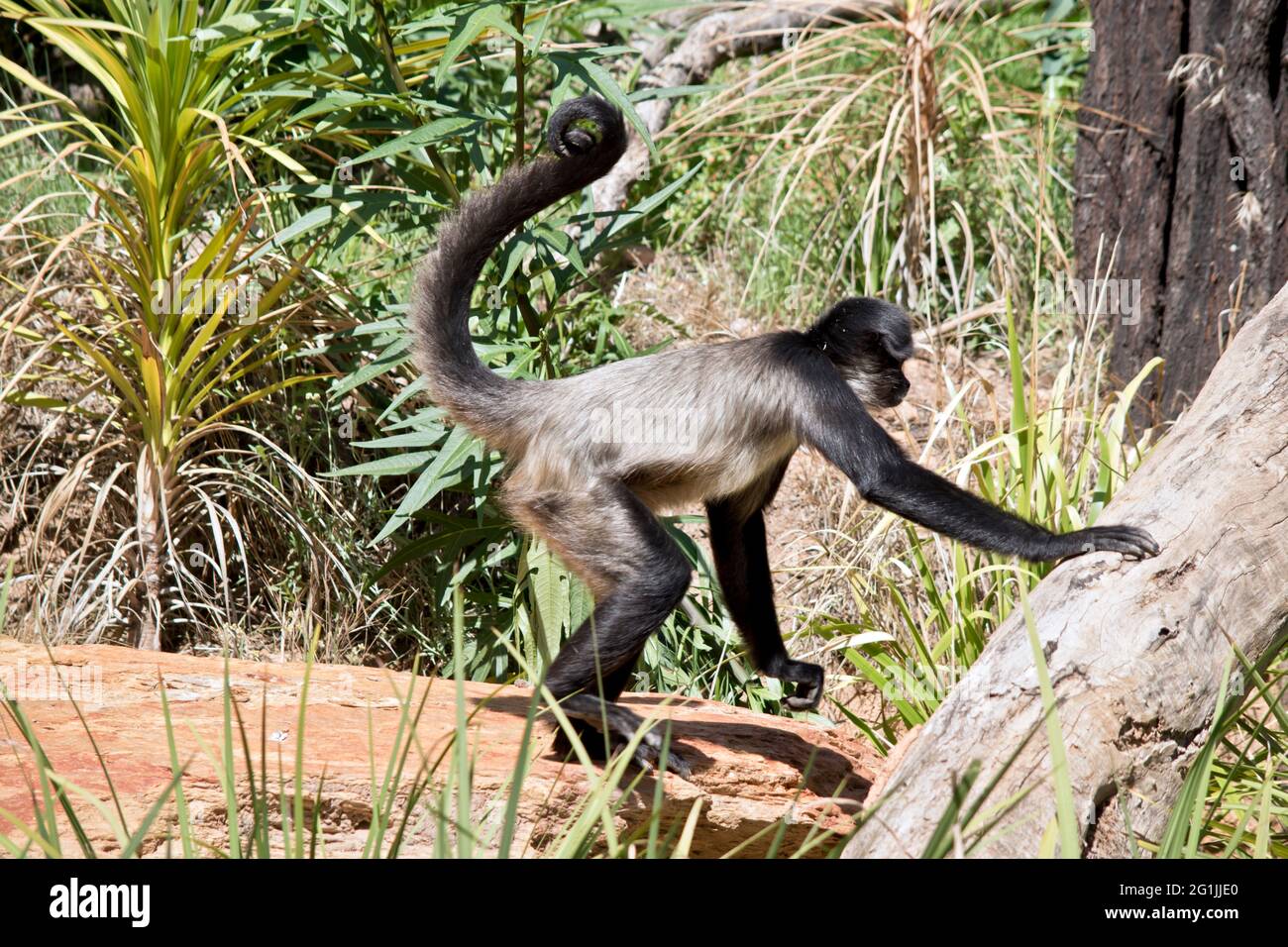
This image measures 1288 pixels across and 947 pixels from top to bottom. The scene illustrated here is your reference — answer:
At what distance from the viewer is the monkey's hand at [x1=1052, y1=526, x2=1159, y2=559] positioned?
3.18m

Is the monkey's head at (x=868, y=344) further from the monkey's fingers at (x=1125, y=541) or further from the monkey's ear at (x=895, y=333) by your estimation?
the monkey's fingers at (x=1125, y=541)

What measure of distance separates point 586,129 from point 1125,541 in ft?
7.08

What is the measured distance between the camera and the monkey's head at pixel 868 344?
4.05 meters

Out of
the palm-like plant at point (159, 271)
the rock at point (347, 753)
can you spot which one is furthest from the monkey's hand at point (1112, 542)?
the palm-like plant at point (159, 271)

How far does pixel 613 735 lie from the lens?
361 centimetres

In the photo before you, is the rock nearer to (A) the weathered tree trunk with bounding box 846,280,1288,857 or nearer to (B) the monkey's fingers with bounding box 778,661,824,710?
(B) the monkey's fingers with bounding box 778,661,824,710

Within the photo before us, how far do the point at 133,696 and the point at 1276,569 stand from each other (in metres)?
3.50

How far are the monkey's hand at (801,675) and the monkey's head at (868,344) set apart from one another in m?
1.00

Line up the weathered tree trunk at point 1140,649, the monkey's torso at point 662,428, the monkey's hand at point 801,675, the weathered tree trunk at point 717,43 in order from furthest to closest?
the weathered tree trunk at point 717,43, the monkey's hand at point 801,675, the monkey's torso at point 662,428, the weathered tree trunk at point 1140,649

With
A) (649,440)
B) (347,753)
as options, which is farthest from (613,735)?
(649,440)

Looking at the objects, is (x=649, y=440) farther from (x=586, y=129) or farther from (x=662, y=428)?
(x=586, y=129)

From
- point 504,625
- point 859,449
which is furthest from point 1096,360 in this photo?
point 504,625

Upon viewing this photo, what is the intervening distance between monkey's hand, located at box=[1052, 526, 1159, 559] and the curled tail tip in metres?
1.94

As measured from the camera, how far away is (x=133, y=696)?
3811mm
